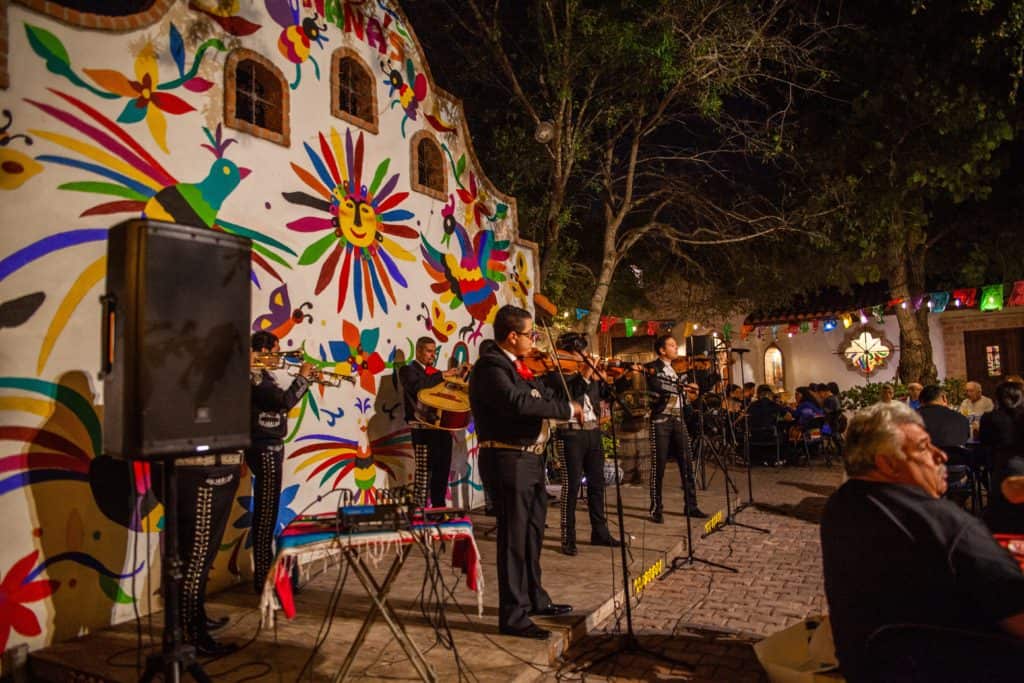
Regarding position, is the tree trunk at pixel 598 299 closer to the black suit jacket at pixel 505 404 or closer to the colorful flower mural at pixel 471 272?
the colorful flower mural at pixel 471 272

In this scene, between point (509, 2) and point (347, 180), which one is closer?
point (347, 180)

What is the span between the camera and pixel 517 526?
4.25 m

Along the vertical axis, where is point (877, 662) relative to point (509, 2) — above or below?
below

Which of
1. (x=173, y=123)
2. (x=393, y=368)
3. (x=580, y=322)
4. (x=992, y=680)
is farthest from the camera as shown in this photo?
(x=580, y=322)

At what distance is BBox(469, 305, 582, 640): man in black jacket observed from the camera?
4188mm

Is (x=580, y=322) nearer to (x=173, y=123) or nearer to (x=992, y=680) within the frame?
(x=173, y=123)

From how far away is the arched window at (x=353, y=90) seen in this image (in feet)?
22.7

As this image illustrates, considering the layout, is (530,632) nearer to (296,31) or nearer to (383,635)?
(383,635)

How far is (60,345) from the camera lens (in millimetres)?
4453

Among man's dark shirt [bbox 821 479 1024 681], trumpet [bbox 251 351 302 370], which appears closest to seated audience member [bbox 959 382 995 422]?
man's dark shirt [bbox 821 479 1024 681]

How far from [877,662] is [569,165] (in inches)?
359

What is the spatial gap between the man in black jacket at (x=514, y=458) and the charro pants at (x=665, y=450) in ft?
10.4

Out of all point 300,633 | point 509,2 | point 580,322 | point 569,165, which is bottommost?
point 300,633

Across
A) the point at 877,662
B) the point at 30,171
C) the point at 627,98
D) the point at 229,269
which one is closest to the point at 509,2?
the point at 627,98
